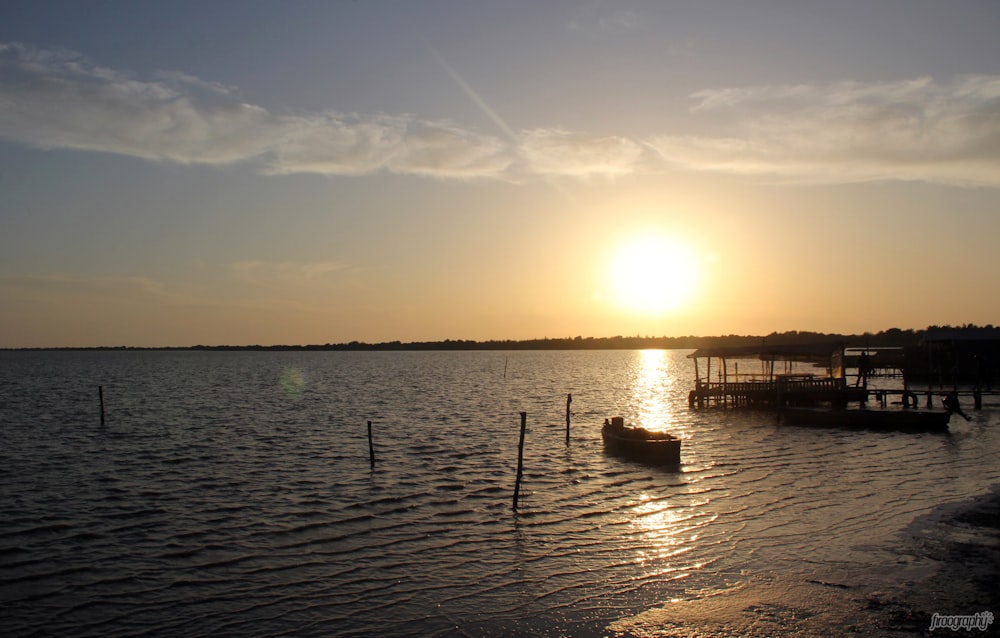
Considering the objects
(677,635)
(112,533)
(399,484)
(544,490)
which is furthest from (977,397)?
(112,533)

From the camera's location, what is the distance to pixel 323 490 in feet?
85.1

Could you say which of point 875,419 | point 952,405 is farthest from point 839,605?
point 952,405

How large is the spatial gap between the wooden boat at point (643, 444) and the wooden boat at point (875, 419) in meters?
16.6

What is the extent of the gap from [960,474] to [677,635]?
66.9 ft

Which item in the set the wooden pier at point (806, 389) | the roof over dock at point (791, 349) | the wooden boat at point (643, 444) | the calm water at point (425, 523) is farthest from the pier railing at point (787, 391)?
the wooden boat at point (643, 444)

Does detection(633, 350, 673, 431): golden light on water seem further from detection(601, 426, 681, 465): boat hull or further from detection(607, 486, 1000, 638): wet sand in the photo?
detection(607, 486, 1000, 638): wet sand

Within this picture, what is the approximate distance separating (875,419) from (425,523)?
33.0m

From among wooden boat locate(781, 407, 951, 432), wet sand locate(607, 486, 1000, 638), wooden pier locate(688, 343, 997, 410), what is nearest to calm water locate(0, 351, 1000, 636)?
wet sand locate(607, 486, 1000, 638)

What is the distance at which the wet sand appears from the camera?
12812 mm

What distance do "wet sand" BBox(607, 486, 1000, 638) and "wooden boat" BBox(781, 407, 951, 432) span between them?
27678mm

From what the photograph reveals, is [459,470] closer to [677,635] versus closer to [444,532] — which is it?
[444,532]

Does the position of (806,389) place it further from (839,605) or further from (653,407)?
(839,605)

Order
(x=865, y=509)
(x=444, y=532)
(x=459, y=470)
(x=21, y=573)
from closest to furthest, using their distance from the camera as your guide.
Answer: (x=21, y=573), (x=444, y=532), (x=865, y=509), (x=459, y=470)

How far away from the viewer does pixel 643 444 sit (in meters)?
32.4
